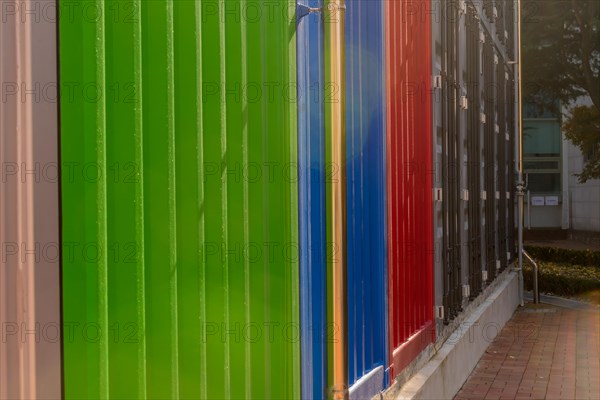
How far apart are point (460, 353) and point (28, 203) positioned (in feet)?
21.9

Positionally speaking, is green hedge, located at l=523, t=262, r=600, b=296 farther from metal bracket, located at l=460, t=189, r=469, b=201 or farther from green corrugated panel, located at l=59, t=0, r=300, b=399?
green corrugated panel, located at l=59, t=0, r=300, b=399

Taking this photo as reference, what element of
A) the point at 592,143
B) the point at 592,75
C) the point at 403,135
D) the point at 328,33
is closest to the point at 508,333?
the point at 403,135

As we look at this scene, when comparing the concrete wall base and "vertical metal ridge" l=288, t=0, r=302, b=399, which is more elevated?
"vertical metal ridge" l=288, t=0, r=302, b=399

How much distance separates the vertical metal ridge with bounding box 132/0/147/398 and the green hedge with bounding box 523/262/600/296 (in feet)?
51.0

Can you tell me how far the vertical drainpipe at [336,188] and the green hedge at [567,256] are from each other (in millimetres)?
19252

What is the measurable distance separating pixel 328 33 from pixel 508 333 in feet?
31.1

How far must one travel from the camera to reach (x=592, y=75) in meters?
23.6

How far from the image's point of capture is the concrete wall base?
22.3 ft

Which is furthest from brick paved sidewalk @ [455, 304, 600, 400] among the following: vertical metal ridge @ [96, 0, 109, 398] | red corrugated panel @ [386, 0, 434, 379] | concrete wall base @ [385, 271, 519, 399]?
vertical metal ridge @ [96, 0, 109, 398]

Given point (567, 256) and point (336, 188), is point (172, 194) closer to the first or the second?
point (336, 188)

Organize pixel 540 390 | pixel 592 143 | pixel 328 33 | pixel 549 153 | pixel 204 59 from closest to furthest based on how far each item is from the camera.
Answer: pixel 204 59
pixel 328 33
pixel 540 390
pixel 592 143
pixel 549 153

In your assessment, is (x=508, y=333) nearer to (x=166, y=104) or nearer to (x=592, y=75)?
(x=166, y=104)

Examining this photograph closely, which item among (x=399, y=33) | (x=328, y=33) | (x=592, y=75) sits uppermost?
(x=592, y=75)

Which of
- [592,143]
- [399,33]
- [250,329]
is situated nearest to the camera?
[250,329]
